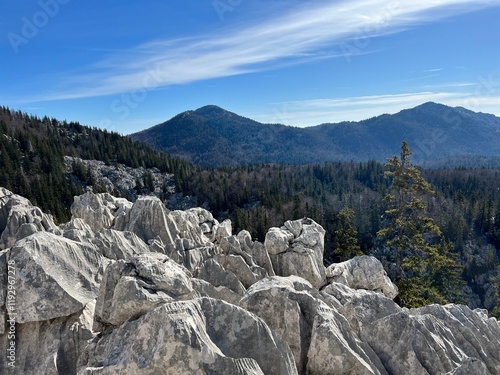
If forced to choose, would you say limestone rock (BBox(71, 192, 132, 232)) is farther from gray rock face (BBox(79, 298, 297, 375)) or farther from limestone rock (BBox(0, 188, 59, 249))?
gray rock face (BBox(79, 298, 297, 375))

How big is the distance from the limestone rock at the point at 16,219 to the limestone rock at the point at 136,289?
27308mm

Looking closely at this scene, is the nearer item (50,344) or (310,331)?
(310,331)

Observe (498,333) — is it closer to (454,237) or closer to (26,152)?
(454,237)

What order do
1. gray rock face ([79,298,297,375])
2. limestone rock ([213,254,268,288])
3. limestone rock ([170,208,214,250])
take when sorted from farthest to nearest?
limestone rock ([170,208,214,250]) → limestone rock ([213,254,268,288]) → gray rock face ([79,298,297,375])

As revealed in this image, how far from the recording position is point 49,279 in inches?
560

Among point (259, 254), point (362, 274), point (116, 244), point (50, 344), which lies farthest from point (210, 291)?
point (362, 274)

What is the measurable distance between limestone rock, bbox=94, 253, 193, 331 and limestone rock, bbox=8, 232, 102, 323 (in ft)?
7.54

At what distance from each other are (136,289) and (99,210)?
134 feet

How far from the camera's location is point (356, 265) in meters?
33.3

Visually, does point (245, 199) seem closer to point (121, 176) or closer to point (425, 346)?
point (121, 176)

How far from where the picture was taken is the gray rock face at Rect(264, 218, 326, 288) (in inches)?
1353

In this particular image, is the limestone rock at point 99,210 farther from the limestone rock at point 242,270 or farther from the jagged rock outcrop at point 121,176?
the jagged rock outcrop at point 121,176

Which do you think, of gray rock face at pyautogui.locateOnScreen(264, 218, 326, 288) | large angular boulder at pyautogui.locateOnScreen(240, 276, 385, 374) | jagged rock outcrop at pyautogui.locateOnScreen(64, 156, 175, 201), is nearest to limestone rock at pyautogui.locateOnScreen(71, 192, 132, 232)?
gray rock face at pyautogui.locateOnScreen(264, 218, 326, 288)

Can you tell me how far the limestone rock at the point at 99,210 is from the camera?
46688 millimetres
